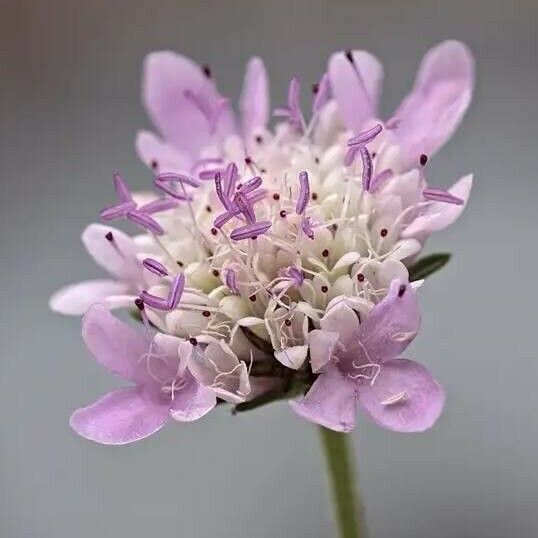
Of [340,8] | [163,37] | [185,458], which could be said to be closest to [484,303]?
[185,458]

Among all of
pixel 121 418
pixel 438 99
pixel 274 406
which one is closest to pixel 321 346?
pixel 121 418

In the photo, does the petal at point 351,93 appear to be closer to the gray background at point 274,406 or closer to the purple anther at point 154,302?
the purple anther at point 154,302

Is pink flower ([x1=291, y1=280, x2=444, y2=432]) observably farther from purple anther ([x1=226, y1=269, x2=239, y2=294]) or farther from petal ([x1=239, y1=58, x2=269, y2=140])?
→ petal ([x1=239, y1=58, x2=269, y2=140])

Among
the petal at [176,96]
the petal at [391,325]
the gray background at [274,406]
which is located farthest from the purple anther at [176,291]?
the gray background at [274,406]

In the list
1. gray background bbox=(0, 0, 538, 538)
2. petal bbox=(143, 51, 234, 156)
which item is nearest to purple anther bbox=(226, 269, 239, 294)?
petal bbox=(143, 51, 234, 156)

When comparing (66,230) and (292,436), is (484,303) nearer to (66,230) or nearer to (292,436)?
(292,436)

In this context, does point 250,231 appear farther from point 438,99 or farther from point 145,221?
point 438,99
